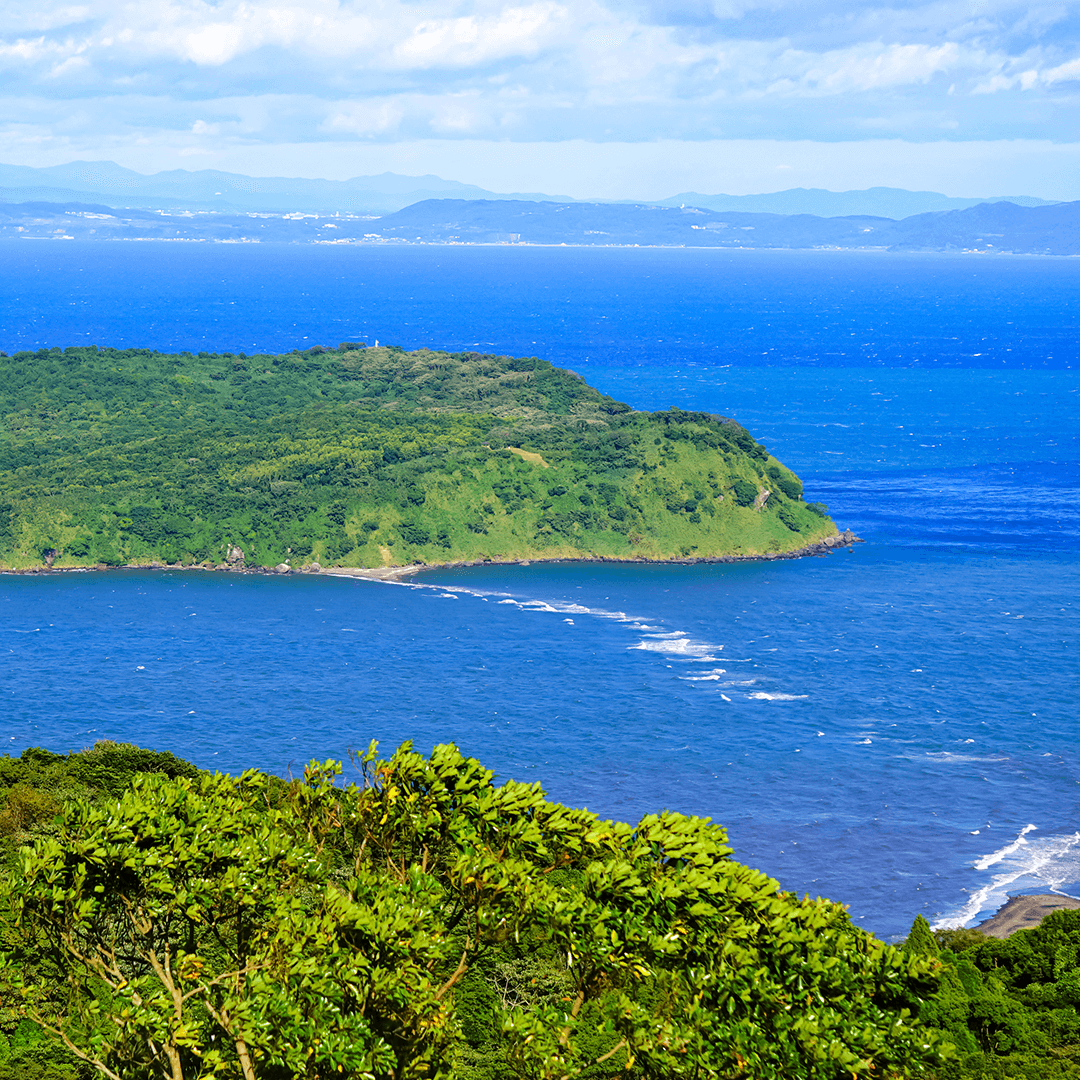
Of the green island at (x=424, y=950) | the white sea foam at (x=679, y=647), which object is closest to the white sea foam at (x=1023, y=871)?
the green island at (x=424, y=950)

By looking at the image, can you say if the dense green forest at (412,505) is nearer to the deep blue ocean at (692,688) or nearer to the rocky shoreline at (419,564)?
the rocky shoreline at (419,564)

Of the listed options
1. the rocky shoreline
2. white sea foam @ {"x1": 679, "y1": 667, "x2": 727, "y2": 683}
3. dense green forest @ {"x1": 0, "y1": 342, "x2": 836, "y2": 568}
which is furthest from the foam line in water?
dense green forest @ {"x1": 0, "y1": 342, "x2": 836, "y2": 568}

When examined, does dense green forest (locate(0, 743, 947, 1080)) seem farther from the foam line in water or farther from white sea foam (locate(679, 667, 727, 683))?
white sea foam (locate(679, 667, 727, 683))

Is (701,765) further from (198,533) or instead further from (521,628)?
(198,533)

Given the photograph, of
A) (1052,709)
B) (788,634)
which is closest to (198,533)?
(788,634)

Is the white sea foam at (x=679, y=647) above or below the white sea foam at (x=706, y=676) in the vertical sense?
above

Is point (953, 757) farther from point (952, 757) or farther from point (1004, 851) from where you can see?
point (1004, 851)
